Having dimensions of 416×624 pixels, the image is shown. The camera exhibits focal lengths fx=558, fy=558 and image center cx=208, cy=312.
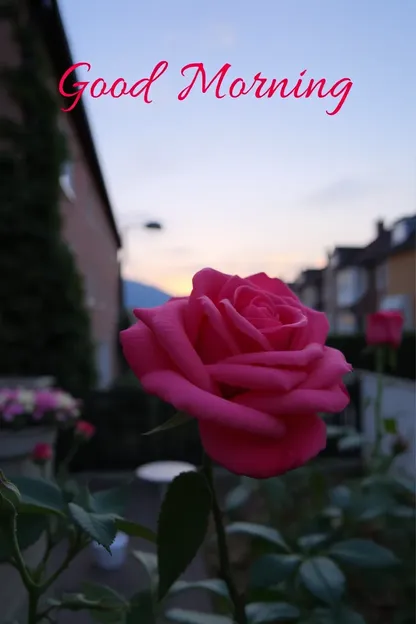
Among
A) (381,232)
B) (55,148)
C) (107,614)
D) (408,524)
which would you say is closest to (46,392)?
(408,524)

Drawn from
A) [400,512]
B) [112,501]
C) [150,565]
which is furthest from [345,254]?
[112,501]

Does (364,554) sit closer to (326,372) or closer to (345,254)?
(326,372)

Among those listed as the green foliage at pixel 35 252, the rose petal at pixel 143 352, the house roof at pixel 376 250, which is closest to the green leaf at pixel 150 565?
the rose petal at pixel 143 352

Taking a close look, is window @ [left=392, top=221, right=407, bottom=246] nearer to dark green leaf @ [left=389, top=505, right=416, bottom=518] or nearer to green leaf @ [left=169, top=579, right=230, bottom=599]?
dark green leaf @ [left=389, top=505, right=416, bottom=518]

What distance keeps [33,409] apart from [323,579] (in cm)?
212

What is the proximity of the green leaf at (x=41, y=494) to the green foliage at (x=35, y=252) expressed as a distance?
4.52m

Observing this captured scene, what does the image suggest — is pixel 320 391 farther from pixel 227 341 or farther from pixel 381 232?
pixel 381 232

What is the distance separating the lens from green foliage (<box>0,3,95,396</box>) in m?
5.04

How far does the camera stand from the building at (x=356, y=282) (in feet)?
86.8

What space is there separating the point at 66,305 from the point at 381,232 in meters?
26.0

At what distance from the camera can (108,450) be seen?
4.87m

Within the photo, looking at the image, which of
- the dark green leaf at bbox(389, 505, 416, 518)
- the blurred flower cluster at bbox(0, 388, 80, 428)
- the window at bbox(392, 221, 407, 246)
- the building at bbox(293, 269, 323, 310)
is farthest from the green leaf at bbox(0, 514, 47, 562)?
the building at bbox(293, 269, 323, 310)

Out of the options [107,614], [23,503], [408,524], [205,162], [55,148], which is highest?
[55,148]

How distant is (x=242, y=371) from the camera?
331 mm
